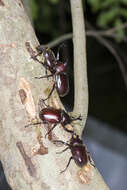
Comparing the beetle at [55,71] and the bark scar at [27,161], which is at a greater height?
the beetle at [55,71]

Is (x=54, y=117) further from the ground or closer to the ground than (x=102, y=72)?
further from the ground

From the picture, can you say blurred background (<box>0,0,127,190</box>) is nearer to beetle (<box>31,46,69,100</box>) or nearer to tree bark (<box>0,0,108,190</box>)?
beetle (<box>31,46,69,100</box>)

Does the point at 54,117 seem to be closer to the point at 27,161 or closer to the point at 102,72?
the point at 27,161

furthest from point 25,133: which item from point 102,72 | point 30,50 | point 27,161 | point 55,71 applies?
point 102,72

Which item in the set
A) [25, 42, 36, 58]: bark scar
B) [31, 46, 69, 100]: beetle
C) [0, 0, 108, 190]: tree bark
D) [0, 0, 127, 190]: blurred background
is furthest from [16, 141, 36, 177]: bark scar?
[0, 0, 127, 190]: blurred background

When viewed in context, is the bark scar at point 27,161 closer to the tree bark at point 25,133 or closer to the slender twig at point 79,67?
the tree bark at point 25,133

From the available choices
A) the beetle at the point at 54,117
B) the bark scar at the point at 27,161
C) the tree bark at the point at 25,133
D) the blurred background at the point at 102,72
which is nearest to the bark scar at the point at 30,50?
the tree bark at the point at 25,133
